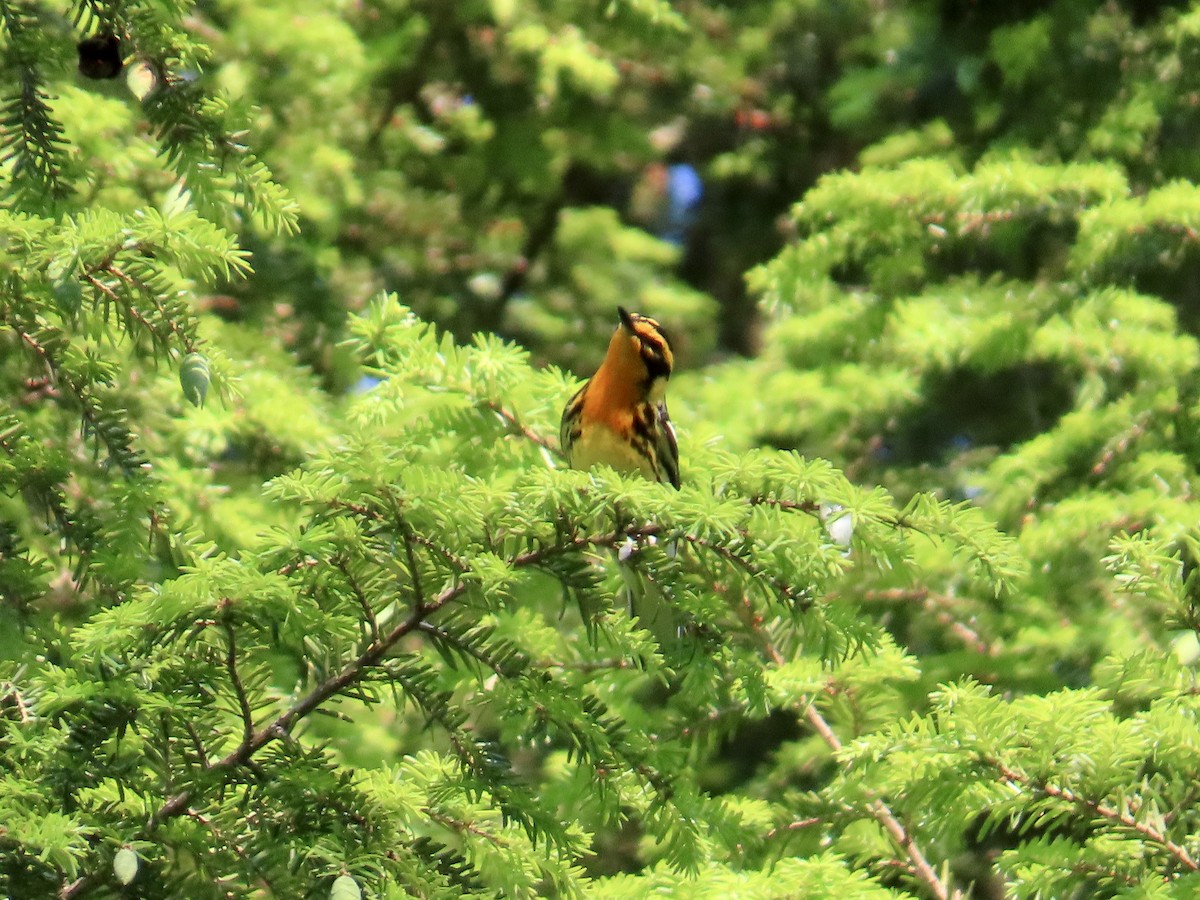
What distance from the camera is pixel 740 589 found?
2.39 meters

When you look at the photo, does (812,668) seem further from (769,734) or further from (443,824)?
(769,734)

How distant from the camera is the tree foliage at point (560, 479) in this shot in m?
2.01

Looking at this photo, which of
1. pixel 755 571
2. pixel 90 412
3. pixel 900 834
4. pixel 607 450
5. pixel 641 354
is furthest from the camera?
pixel 641 354

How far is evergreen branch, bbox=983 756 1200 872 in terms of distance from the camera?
7.12 feet

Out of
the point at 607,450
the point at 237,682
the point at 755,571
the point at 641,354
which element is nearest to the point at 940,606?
the point at 641,354

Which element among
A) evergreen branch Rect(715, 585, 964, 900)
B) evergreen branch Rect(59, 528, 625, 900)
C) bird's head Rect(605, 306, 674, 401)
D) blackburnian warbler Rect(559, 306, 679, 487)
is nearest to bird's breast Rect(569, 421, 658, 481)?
blackburnian warbler Rect(559, 306, 679, 487)

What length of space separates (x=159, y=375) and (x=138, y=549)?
1.19 meters

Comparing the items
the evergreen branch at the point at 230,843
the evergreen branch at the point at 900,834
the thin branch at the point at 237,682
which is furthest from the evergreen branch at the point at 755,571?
the evergreen branch at the point at 230,843

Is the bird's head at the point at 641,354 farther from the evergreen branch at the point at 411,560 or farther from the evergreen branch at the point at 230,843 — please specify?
the evergreen branch at the point at 230,843

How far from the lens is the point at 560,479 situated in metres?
2.02

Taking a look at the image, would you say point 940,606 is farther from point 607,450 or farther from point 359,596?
point 359,596

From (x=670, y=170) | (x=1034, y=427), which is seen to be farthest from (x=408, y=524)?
(x=670, y=170)

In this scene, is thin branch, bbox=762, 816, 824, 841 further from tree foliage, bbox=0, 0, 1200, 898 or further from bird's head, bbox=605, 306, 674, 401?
bird's head, bbox=605, 306, 674, 401

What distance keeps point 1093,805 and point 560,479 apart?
0.98 metres
